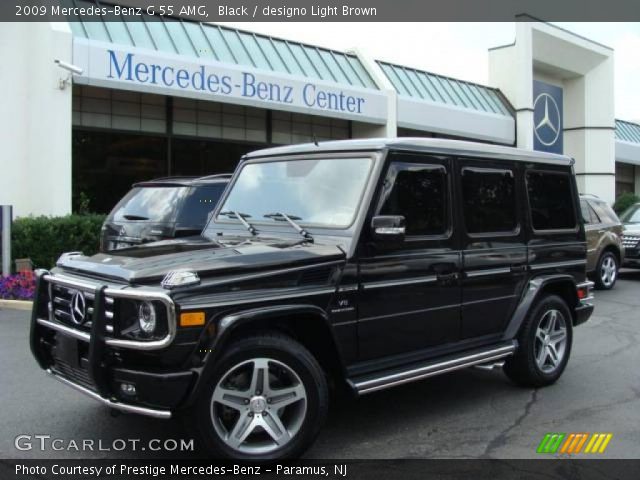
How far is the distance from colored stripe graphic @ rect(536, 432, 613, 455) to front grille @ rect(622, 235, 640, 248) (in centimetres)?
1003

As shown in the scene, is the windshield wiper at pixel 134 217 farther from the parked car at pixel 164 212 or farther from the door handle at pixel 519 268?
the door handle at pixel 519 268

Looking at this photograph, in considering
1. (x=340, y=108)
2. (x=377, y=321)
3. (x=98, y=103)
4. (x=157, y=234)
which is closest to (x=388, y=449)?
(x=377, y=321)

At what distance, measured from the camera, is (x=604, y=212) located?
12625mm

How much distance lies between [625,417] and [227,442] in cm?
317

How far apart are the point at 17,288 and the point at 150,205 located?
3.08 metres

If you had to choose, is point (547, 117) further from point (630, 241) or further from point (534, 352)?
point (534, 352)

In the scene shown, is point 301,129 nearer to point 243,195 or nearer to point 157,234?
point 157,234

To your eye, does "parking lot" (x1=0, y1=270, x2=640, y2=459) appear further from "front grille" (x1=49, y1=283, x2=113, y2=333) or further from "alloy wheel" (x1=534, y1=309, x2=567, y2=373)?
"front grille" (x1=49, y1=283, x2=113, y2=333)

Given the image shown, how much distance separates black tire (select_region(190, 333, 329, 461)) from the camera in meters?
3.68

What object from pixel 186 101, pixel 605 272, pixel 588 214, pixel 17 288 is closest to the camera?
pixel 17 288

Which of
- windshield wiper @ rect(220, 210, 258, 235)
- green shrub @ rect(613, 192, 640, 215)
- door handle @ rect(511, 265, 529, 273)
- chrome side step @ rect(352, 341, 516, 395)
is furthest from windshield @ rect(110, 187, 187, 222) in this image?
green shrub @ rect(613, 192, 640, 215)

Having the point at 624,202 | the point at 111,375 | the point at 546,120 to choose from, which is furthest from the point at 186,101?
the point at 624,202

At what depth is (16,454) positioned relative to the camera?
4.22 metres

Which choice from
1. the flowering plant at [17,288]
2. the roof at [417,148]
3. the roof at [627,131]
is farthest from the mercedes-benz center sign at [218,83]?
the roof at [627,131]
